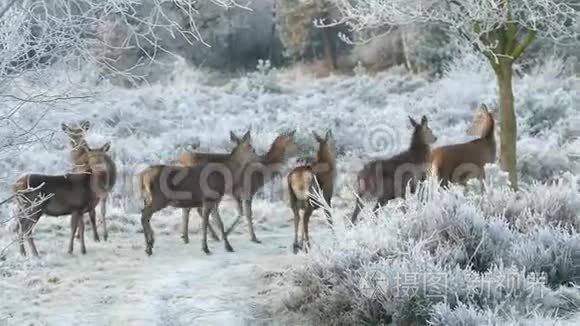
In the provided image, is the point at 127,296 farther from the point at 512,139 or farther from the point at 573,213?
the point at 512,139

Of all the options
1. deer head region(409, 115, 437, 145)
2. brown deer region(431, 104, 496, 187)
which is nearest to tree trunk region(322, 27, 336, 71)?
brown deer region(431, 104, 496, 187)

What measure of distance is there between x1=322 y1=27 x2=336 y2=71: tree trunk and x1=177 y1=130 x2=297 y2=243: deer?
2300 cm

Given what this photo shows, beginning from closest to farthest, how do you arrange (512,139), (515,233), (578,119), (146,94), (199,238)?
1. (515,233)
2. (199,238)
3. (512,139)
4. (578,119)
5. (146,94)

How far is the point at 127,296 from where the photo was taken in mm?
7645

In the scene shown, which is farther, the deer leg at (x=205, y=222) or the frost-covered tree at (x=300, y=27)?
the frost-covered tree at (x=300, y=27)

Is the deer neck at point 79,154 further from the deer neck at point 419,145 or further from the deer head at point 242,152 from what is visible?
the deer neck at point 419,145

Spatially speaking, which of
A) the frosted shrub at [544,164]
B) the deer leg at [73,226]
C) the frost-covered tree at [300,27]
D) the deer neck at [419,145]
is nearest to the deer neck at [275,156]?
the deer neck at [419,145]

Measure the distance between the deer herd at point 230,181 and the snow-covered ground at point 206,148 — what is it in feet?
1.23

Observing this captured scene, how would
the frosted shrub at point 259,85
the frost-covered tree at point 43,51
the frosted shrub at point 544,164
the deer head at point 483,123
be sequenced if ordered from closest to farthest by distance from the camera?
the frost-covered tree at point 43,51 < the deer head at point 483,123 < the frosted shrub at point 544,164 < the frosted shrub at point 259,85

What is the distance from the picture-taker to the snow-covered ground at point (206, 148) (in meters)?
7.30

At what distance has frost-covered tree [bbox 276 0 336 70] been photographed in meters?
32.8

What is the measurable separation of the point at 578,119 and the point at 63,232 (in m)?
11.9

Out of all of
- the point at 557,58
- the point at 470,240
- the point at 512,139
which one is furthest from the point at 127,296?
the point at 557,58

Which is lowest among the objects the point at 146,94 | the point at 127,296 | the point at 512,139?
the point at 127,296
